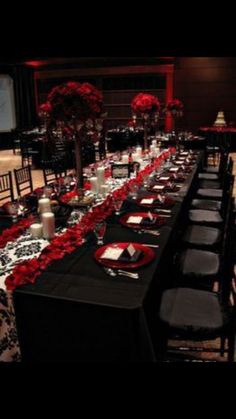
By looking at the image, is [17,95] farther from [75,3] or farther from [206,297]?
[206,297]

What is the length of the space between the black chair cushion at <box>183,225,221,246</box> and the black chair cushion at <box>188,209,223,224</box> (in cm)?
22

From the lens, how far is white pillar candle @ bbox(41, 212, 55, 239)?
229 cm

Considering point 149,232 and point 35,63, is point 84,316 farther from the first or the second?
point 35,63

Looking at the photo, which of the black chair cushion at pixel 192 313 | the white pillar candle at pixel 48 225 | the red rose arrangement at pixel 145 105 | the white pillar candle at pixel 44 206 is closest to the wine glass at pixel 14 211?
the white pillar candle at pixel 44 206

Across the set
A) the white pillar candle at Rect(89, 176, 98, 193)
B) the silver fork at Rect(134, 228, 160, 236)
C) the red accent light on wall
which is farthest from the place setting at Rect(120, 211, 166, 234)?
the red accent light on wall

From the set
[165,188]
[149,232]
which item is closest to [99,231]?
[149,232]

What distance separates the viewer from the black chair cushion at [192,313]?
2.03 m

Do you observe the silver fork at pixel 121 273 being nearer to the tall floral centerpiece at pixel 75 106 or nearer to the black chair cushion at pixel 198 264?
the black chair cushion at pixel 198 264

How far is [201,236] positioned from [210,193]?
5.51 feet

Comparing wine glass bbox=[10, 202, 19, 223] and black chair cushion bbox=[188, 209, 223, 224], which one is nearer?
wine glass bbox=[10, 202, 19, 223]

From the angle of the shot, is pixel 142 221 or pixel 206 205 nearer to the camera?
pixel 142 221

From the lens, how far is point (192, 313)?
2.12 meters

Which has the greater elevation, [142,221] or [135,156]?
[135,156]

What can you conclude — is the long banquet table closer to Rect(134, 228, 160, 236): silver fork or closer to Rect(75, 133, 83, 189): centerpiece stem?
Rect(134, 228, 160, 236): silver fork
